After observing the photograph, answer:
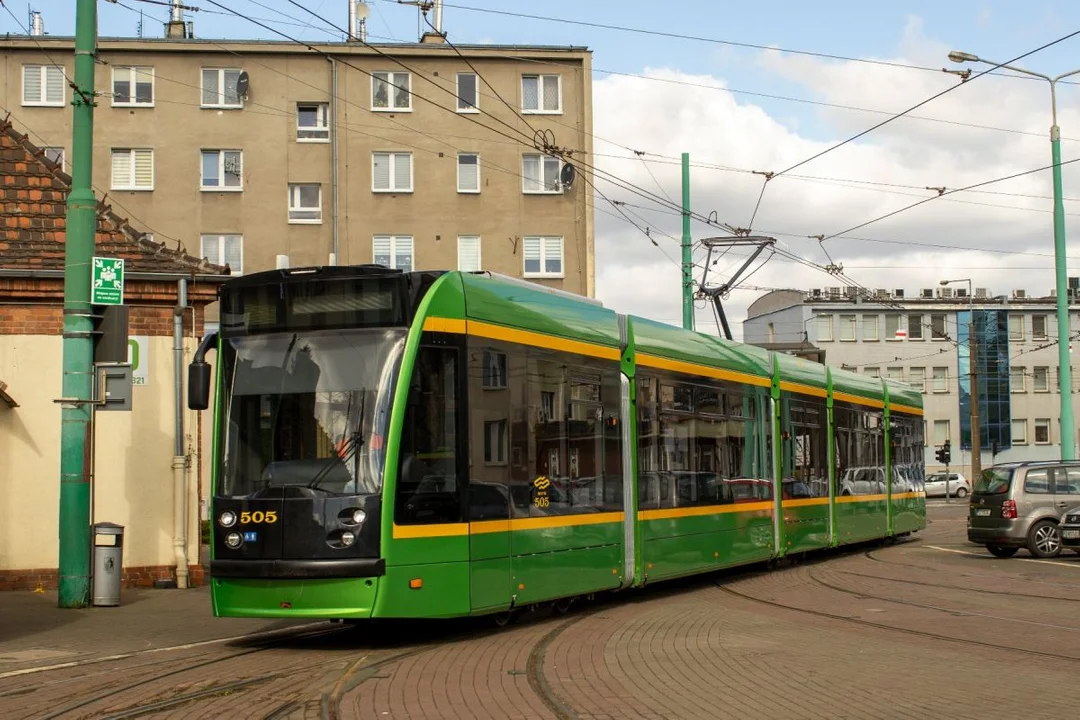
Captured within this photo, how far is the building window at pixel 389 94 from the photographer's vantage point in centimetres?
4223

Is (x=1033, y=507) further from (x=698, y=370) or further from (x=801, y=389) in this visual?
(x=698, y=370)

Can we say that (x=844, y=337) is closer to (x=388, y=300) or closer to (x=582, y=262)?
(x=582, y=262)

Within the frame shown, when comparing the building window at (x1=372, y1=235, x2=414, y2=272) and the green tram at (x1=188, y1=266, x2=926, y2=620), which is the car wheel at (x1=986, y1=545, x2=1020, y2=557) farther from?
the building window at (x1=372, y1=235, x2=414, y2=272)

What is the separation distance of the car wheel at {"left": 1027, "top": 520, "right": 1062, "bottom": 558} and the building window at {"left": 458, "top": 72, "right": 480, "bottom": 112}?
23.9 meters

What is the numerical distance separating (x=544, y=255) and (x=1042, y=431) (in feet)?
154

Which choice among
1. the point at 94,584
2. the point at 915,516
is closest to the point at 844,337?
the point at 915,516

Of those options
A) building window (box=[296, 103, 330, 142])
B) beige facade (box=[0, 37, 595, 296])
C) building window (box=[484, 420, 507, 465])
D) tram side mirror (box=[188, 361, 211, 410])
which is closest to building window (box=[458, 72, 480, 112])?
beige facade (box=[0, 37, 595, 296])

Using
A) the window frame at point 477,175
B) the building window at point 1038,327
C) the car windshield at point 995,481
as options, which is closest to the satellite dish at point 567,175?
the window frame at point 477,175

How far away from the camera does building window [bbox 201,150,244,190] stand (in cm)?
4194

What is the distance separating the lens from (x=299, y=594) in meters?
10.9

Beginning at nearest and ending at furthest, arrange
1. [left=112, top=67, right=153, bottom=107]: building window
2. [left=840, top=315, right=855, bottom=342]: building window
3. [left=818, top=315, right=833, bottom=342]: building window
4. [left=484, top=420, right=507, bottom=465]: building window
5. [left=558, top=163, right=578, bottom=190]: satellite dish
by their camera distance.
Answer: [left=484, top=420, right=507, bottom=465]: building window < [left=112, top=67, right=153, bottom=107]: building window < [left=558, top=163, right=578, bottom=190]: satellite dish < [left=818, top=315, right=833, bottom=342]: building window < [left=840, top=315, right=855, bottom=342]: building window

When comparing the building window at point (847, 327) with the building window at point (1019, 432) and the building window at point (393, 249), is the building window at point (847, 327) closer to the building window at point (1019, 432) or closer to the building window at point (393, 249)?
the building window at point (1019, 432)

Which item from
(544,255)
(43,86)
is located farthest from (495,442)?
(43,86)

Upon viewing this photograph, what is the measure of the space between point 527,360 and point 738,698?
4.73 metres
